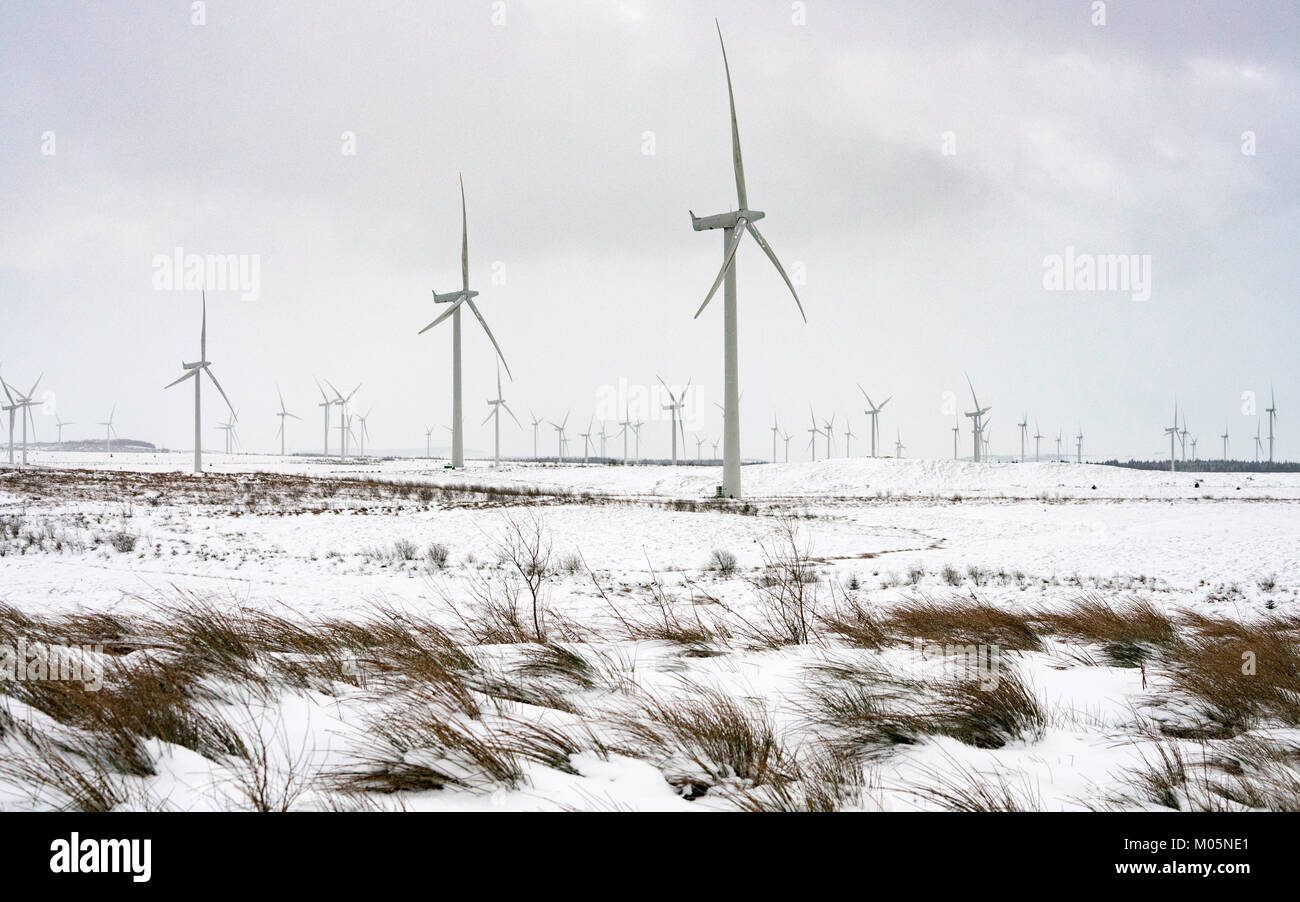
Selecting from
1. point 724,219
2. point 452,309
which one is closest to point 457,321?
point 452,309

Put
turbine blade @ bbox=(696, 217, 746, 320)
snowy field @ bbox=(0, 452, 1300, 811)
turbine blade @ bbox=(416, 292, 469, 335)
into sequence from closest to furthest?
snowy field @ bbox=(0, 452, 1300, 811)
turbine blade @ bbox=(696, 217, 746, 320)
turbine blade @ bbox=(416, 292, 469, 335)

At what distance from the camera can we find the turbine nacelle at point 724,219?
34.9 metres

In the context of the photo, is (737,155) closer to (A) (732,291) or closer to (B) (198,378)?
(A) (732,291)

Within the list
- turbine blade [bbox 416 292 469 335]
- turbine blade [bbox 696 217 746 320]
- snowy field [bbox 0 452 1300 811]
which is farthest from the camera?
turbine blade [bbox 416 292 469 335]

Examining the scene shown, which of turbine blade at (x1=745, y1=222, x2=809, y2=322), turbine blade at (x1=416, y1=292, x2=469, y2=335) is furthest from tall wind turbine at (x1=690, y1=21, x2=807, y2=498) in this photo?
turbine blade at (x1=416, y1=292, x2=469, y2=335)

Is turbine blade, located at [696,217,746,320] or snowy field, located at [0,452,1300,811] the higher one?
turbine blade, located at [696,217,746,320]

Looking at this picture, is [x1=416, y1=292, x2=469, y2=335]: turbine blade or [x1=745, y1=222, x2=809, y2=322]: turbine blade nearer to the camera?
[x1=745, y1=222, x2=809, y2=322]: turbine blade

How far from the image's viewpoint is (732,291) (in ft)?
110

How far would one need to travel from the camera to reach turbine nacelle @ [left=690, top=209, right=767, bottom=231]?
114 ft

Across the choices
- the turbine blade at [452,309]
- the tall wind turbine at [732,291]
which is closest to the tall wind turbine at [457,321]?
the turbine blade at [452,309]

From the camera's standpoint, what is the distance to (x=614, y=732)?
13.0 ft

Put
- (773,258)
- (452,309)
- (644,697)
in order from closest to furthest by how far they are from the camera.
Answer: (644,697)
(773,258)
(452,309)

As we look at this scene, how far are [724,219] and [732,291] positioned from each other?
4.61m

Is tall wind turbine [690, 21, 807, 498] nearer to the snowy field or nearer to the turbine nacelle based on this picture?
the turbine nacelle
